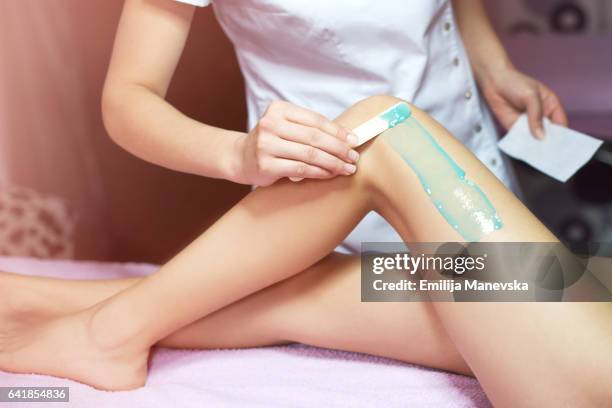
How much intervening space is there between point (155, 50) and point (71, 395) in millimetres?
445

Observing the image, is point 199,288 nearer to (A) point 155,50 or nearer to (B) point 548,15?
(A) point 155,50

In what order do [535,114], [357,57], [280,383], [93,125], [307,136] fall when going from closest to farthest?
[307,136] → [280,383] → [357,57] → [535,114] → [93,125]

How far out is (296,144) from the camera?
0.73 metres

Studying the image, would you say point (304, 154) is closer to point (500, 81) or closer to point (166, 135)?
point (166, 135)

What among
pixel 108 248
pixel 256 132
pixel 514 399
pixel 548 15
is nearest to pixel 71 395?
pixel 256 132

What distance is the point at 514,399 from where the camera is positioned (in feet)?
2.29

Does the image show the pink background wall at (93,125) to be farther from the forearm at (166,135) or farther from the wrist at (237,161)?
the wrist at (237,161)

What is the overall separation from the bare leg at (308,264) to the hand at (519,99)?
15.8 inches

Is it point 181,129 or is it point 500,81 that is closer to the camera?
point 181,129

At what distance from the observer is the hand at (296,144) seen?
0.73 m

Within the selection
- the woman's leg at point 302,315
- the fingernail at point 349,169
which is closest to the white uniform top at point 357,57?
the woman's leg at point 302,315

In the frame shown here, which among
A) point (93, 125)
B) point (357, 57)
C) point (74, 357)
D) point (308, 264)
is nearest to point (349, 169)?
point (308, 264)

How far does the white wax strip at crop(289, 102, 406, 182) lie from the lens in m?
0.77

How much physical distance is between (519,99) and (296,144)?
0.56m
